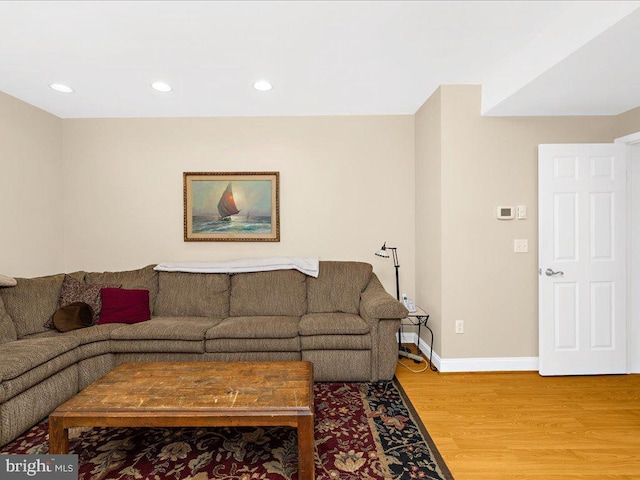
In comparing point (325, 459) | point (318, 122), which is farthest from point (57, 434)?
point (318, 122)

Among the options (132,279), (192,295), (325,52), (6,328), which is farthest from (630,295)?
(6,328)

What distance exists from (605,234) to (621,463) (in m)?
1.98

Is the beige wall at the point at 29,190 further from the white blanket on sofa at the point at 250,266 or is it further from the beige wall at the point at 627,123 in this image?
the beige wall at the point at 627,123

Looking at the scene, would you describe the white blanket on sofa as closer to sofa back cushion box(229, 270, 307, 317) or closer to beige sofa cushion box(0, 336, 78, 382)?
sofa back cushion box(229, 270, 307, 317)

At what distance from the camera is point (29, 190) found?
3588mm

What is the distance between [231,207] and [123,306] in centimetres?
147

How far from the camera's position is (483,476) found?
6.16ft

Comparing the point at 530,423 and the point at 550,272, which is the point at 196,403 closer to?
the point at 530,423

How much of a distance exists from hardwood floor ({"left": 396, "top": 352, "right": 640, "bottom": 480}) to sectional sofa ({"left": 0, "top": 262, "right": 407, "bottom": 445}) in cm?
59

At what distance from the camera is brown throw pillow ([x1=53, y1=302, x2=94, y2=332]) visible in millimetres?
3033

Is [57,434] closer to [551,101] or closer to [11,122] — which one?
[11,122]

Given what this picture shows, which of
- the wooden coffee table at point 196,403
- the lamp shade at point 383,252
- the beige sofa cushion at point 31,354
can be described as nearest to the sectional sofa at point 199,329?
the beige sofa cushion at point 31,354

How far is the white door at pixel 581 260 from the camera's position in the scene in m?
3.16

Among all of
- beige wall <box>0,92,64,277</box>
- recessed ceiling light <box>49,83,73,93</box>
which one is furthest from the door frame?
beige wall <box>0,92,64,277</box>
